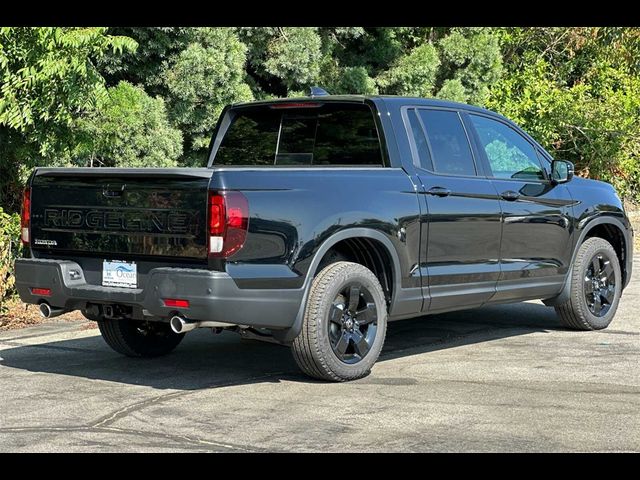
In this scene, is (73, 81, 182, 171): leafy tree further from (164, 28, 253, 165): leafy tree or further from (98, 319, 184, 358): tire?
(98, 319, 184, 358): tire

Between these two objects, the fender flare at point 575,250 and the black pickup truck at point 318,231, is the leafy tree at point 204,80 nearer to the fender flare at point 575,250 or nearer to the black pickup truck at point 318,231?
the black pickup truck at point 318,231

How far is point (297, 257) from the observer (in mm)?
7195

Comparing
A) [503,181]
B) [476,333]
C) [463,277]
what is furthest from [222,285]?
[476,333]

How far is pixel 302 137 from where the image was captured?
858 cm

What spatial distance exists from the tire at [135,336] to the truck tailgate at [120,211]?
1.00 meters

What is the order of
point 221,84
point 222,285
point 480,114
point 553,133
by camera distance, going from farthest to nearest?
point 553,133
point 221,84
point 480,114
point 222,285

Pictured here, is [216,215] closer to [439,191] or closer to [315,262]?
[315,262]

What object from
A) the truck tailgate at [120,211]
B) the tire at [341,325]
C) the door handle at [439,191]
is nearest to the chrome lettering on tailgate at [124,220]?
the truck tailgate at [120,211]

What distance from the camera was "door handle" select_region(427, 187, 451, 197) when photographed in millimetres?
8195

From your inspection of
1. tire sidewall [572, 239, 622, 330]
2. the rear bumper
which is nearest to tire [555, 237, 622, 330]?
tire sidewall [572, 239, 622, 330]

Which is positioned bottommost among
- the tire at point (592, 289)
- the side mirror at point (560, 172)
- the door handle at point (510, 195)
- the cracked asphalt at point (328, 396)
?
the cracked asphalt at point (328, 396)

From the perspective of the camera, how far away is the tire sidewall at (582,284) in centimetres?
974

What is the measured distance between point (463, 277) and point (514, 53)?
12518 millimetres
